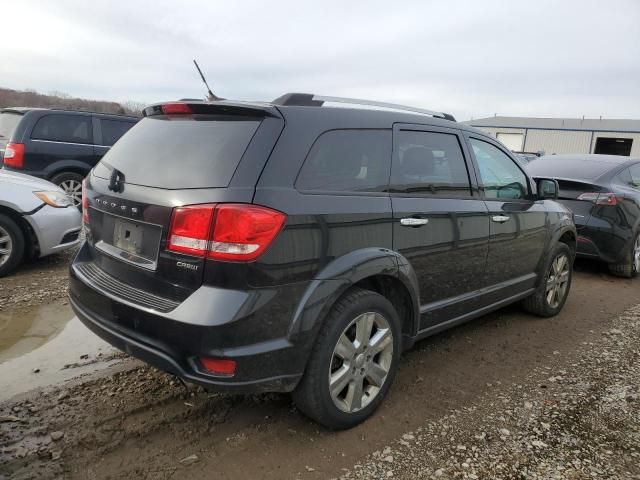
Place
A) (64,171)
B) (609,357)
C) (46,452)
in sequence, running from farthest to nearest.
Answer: (64,171)
(609,357)
(46,452)

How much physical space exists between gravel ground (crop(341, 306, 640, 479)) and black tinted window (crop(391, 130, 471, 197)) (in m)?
1.41

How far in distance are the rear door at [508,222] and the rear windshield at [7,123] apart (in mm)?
7897

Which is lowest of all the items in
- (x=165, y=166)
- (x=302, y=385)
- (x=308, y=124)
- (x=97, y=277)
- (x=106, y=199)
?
(x=302, y=385)

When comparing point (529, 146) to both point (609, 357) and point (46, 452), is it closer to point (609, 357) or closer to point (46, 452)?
point (609, 357)

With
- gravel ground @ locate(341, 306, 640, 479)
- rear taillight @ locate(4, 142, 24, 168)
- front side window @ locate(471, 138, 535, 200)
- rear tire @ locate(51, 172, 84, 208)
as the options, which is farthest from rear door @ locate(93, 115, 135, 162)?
gravel ground @ locate(341, 306, 640, 479)

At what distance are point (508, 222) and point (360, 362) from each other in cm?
189

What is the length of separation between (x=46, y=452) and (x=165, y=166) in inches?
61.1

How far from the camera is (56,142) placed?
8.32 metres

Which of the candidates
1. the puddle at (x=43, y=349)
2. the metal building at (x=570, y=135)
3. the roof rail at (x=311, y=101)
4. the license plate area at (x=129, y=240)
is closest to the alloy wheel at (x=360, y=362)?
the license plate area at (x=129, y=240)

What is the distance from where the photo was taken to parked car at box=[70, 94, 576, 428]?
220cm

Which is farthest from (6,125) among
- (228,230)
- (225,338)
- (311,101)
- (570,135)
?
(570,135)

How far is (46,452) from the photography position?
8.09 feet

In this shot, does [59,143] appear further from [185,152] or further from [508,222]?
[508,222]

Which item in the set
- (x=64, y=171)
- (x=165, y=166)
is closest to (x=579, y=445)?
(x=165, y=166)
